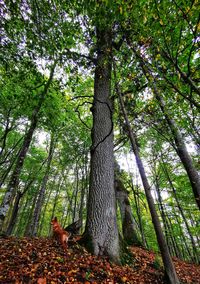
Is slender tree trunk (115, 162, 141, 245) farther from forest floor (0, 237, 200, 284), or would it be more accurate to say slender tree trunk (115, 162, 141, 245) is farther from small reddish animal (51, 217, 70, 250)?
small reddish animal (51, 217, 70, 250)

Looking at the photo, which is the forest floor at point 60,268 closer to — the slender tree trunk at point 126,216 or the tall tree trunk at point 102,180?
the tall tree trunk at point 102,180

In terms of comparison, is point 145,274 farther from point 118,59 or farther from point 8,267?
point 118,59

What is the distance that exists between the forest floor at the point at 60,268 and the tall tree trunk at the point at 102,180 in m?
→ 0.28

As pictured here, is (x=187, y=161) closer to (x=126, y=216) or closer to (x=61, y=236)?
(x=126, y=216)

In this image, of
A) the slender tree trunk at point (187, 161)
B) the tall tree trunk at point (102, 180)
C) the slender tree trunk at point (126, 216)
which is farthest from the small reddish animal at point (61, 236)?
the slender tree trunk at point (187, 161)

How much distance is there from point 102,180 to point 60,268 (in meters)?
1.84

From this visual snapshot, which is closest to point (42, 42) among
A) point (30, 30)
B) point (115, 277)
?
point (30, 30)

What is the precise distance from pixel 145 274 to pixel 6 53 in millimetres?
5642

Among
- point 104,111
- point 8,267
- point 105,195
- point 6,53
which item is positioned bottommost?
point 8,267

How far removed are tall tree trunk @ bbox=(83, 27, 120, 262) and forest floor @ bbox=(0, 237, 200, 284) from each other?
0.93 ft

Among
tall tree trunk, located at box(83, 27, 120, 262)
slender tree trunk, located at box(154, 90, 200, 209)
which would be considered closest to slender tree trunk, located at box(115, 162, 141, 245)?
slender tree trunk, located at box(154, 90, 200, 209)

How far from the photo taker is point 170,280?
106 inches

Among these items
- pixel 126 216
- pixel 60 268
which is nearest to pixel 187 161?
pixel 126 216

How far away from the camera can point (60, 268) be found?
2.56 meters
